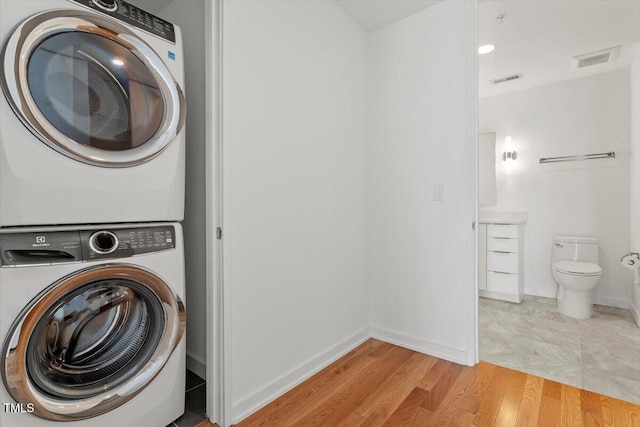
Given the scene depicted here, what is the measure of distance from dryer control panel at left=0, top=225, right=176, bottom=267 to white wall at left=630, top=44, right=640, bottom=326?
3.63 metres

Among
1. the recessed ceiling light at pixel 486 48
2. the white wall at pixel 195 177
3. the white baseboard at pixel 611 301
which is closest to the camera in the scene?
the white wall at pixel 195 177

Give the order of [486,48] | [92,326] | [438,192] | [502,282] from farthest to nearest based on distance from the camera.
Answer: [502,282], [486,48], [438,192], [92,326]

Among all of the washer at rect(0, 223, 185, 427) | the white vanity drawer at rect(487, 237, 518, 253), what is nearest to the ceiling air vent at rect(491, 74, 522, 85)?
the white vanity drawer at rect(487, 237, 518, 253)

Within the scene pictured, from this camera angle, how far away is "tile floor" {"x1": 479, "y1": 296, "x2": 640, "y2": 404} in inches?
71.1

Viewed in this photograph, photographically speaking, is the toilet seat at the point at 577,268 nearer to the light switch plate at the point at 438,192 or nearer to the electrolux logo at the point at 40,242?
the light switch plate at the point at 438,192

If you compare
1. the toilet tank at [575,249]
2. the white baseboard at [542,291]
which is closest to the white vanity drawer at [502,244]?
the toilet tank at [575,249]

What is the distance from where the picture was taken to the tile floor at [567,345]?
1.81m

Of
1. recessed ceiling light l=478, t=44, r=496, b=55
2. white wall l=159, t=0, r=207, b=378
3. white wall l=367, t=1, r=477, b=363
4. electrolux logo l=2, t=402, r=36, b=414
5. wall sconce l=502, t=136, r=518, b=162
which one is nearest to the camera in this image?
electrolux logo l=2, t=402, r=36, b=414

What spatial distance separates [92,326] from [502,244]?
339 cm

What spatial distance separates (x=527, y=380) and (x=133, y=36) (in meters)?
2.53

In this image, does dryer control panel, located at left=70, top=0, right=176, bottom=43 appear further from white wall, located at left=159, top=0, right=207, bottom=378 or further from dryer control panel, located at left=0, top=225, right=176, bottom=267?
dryer control panel, located at left=0, top=225, right=176, bottom=267

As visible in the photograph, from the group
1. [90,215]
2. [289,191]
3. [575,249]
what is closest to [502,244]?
[575,249]

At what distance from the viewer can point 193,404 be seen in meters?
1.55

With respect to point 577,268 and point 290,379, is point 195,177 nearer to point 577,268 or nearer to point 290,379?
point 290,379
